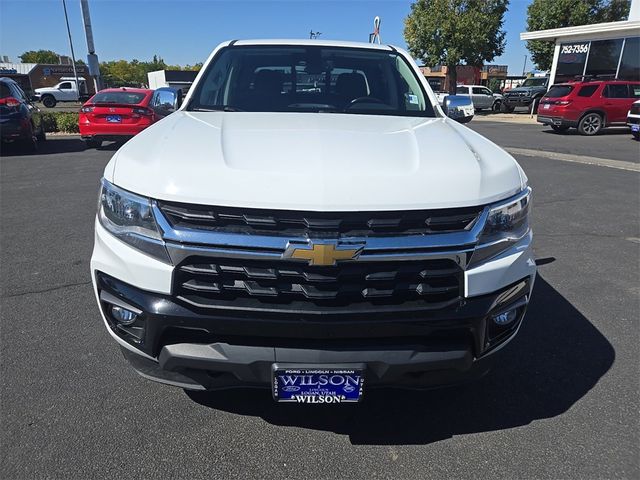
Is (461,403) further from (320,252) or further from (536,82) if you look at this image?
(536,82)

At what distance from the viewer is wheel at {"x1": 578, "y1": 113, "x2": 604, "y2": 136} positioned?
16.9m

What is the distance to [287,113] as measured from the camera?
303 centimetres

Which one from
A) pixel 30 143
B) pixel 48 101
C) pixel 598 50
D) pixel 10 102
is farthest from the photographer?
pixel 48 101

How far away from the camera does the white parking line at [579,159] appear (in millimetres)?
10550

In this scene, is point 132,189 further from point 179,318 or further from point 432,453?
point 432,453

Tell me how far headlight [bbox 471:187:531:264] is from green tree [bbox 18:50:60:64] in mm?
122329

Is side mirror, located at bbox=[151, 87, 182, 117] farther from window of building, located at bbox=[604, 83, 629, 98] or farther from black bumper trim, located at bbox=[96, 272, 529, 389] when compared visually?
window of building, located at bbox=[604, 83, 629, 98]

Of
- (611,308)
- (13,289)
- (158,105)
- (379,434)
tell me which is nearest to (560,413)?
(379,434)

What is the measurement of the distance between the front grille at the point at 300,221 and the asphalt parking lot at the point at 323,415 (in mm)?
1104

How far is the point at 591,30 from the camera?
23484 millimetres

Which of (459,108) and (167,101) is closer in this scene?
(167,101)

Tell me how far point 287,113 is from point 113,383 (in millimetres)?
1926

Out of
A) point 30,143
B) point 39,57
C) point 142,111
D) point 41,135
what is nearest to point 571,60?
point 142,111

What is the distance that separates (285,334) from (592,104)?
18434 mm
